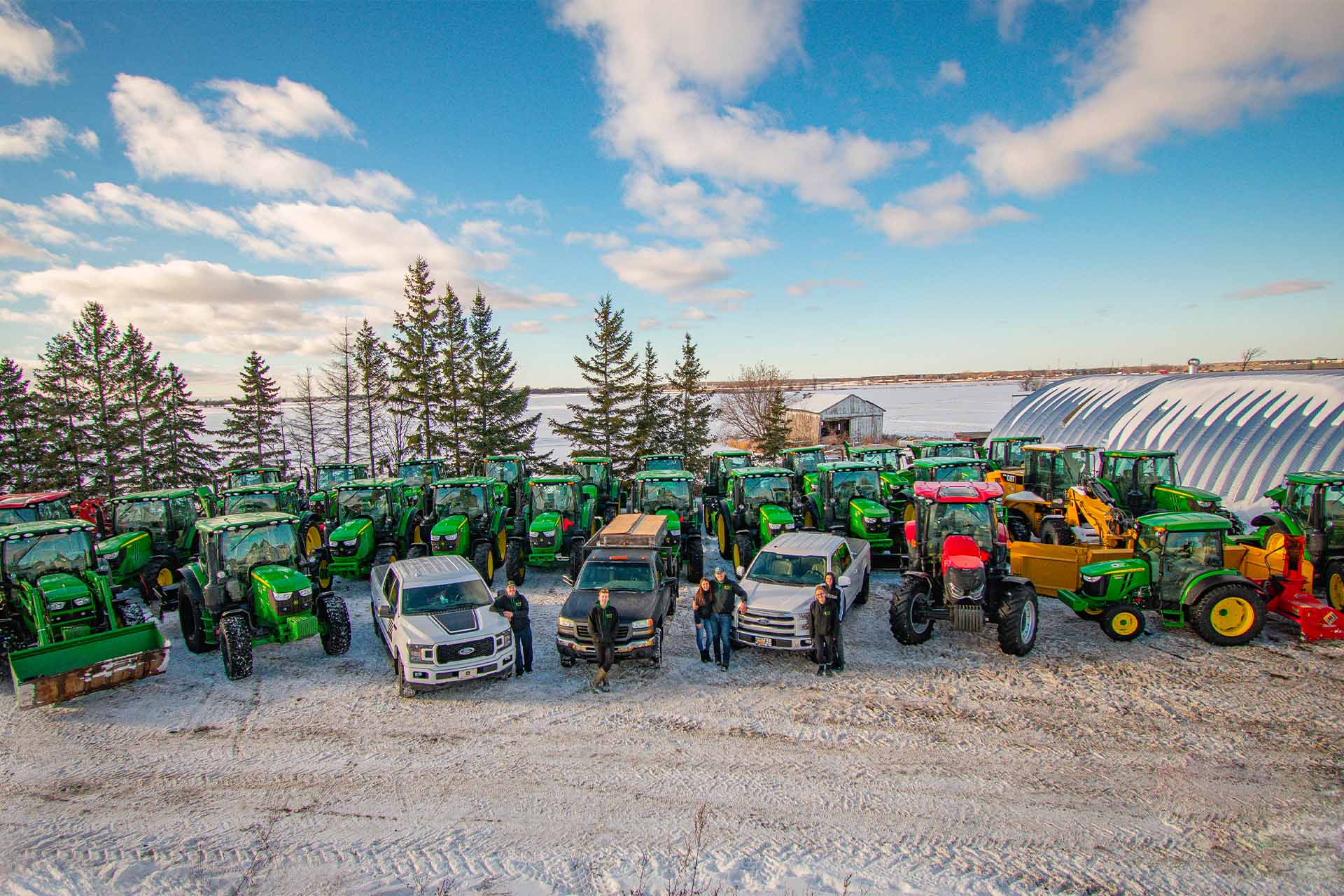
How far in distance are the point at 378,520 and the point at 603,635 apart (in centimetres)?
828

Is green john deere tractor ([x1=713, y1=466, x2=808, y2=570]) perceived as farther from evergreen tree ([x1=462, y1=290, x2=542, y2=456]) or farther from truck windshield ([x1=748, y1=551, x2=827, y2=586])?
evergreen tree ([x1=462, y1=290, x2=542, y2=456])

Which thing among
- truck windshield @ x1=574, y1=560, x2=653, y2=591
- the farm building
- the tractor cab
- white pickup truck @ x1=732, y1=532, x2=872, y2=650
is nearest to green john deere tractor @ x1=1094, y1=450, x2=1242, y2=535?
white pickup truck @ x1=732, y1=532, x2=872, y2=650

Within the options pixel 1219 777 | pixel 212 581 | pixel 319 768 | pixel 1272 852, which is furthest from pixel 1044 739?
pixel 212 581

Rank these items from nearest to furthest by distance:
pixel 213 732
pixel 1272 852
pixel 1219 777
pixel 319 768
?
pixel 1272 852
pixel 1219 777
pixel 319 768
pixel 213 732

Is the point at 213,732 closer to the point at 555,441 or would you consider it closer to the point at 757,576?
the point at 757,576

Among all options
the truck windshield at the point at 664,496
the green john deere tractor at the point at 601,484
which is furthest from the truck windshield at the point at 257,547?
the green john deere tractor at the point at 601,484

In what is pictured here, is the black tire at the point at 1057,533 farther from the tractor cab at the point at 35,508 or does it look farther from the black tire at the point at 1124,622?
the tractor cab at the point at 35,508

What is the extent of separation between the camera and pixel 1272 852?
5188 millimetres

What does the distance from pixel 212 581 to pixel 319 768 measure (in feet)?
14.0

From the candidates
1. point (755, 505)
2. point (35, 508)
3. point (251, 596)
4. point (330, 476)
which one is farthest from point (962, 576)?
point (35, 508)

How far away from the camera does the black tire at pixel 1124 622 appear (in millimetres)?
9516

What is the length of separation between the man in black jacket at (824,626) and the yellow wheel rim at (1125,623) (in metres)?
4.25

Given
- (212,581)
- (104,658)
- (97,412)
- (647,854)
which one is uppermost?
(97,412)

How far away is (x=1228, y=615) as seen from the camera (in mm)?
9234
